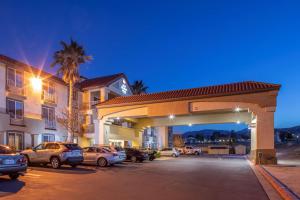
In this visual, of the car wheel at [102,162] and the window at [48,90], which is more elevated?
the window at [48,90]

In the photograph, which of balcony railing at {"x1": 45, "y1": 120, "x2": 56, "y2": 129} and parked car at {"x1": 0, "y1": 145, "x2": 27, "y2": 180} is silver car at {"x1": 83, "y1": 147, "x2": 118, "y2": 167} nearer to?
parked car at {"x1": 0, "y1": 145, "x2": 27, "y2": 180}

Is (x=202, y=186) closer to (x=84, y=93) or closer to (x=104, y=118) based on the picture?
(x=104, y=118)

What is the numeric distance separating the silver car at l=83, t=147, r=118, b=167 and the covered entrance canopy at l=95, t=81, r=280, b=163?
7650 millimetres

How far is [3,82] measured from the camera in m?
26.7

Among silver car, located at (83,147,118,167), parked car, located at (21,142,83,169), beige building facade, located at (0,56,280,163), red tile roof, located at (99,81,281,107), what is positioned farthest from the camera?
red tile roof, located at (99,81,281,107)

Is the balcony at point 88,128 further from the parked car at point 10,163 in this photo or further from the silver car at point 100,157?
the parked car at point 10,163

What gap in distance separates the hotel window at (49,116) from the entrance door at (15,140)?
380 centimetres

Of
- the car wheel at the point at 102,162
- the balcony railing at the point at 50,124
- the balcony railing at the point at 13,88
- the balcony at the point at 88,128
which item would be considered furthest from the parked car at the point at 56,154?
the balcony at the point at 88,128

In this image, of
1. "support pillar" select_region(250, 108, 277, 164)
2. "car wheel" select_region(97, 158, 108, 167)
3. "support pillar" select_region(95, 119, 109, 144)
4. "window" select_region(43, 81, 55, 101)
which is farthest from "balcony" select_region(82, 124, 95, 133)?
"support pillar" select_region(250, 108, 277, 164)

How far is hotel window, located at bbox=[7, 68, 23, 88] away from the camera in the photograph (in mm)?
27559

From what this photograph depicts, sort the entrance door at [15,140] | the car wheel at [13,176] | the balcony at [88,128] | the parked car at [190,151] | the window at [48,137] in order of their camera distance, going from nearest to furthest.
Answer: the car wheel at [13,176] → the entrance door at [15,140] → the window at [48,137] → the balcony at [88,128] → the parked car at [190,151]

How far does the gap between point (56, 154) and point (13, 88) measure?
12714mm

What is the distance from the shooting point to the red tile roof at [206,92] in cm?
2360

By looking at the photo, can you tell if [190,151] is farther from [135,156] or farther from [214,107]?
[214,107]
